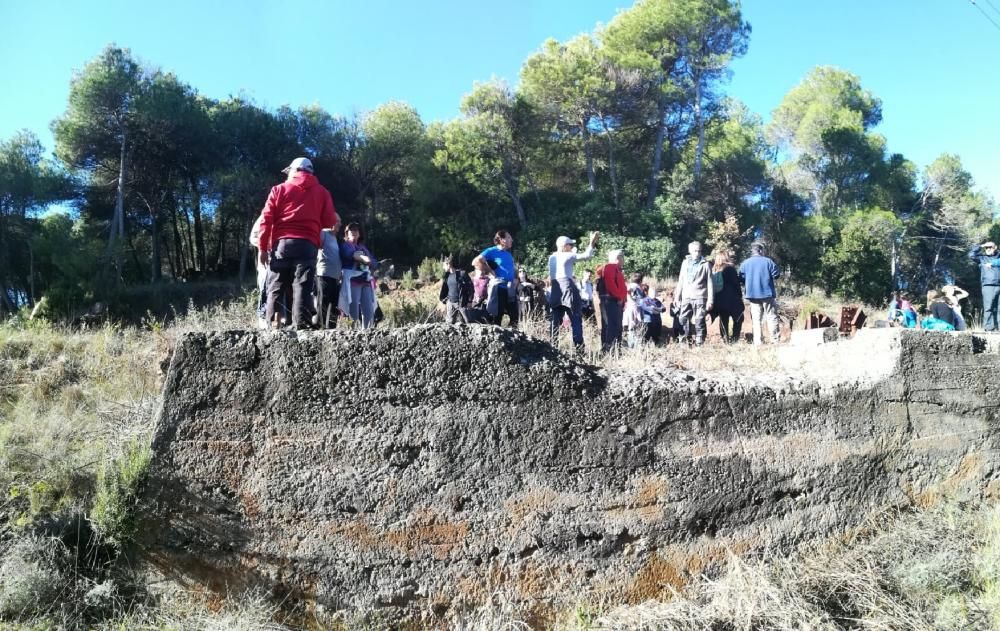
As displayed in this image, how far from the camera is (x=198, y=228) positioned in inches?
920

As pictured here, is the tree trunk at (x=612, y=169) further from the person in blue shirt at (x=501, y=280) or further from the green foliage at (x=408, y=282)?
the person in blue shirt at (x=501, y=280)

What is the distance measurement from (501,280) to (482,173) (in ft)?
52.6

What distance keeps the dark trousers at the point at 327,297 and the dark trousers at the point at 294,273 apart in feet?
1.36

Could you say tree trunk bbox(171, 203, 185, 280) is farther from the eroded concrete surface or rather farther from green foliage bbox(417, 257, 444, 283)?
the eroded concrete surface

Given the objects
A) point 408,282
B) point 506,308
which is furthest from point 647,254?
point 506,308

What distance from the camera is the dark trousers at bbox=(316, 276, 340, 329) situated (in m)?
5.48

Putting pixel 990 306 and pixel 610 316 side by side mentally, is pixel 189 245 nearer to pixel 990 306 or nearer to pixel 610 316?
pixel 610 316

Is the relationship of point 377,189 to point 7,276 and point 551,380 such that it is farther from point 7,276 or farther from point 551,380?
point 551,380

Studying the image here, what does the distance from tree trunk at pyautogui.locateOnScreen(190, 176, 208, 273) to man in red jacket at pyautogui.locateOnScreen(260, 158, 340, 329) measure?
20.2 metres

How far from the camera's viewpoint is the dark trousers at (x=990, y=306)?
788cm

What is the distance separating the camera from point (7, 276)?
19.5m

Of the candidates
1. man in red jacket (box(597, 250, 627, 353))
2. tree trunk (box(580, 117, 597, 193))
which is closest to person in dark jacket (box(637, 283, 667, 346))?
man in red jacket (box(597, 250, 627, 353))

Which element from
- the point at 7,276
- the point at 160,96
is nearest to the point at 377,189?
the point at 160,96

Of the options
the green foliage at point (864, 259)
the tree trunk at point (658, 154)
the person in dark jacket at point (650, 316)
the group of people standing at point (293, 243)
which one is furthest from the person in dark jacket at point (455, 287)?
the green foliage at point (864, 259)
